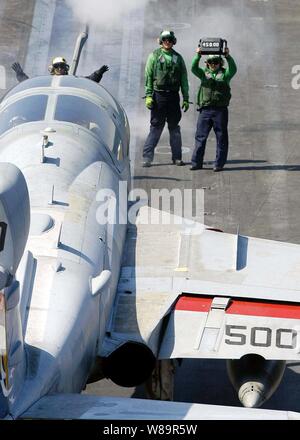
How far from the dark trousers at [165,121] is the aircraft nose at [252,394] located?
8484mm

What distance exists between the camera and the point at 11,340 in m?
12.0

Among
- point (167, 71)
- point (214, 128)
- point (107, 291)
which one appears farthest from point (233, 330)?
point (167, 71)

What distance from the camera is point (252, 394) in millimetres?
15289

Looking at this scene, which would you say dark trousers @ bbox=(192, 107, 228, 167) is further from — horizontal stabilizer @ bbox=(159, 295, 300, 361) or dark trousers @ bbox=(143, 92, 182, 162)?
horizontal stabilizer @ bbox=(159, 295, 300, 361)

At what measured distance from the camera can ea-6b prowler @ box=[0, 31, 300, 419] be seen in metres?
12.6

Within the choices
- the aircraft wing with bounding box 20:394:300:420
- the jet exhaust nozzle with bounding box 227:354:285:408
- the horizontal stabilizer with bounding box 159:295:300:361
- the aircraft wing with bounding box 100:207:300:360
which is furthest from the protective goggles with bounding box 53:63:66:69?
the aircraft wing with bounding box 20:394:300:420

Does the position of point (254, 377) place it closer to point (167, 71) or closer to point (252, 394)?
point (252, 394)

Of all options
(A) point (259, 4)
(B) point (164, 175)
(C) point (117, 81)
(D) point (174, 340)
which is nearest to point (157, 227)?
(D) point (174, 340)

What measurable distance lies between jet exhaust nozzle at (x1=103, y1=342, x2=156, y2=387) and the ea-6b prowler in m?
0.01

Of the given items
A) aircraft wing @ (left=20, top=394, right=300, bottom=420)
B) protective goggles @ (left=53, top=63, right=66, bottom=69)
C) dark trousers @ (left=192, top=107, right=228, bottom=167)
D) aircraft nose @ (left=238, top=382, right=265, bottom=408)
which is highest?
protective goggles @ (left=53, top=63, right=66, bottom=69)

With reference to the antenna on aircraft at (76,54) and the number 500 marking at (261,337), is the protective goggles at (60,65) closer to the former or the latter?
the antenna on aircraft at (76,54)

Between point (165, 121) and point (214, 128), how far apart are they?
3.48 ft

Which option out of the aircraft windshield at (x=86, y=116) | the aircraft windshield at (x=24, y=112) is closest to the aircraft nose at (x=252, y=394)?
the aircraft windshield at (x=86, y=116)

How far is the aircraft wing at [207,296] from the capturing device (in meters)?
15.1
